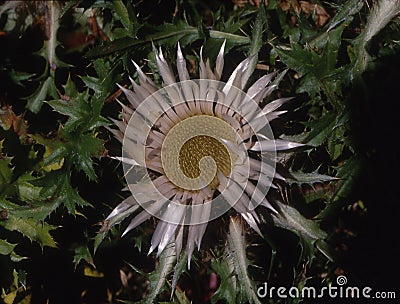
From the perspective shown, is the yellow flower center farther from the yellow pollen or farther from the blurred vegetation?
the blurred vegetation

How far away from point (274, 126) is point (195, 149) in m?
0.24

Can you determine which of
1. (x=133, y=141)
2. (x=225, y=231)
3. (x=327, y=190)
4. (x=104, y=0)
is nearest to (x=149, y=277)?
(x=225, y=231)

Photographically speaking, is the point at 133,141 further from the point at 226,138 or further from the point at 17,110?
the point at 17,110

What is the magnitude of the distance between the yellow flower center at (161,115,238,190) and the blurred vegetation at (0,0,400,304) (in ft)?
0.53

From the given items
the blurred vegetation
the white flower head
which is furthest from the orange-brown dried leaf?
A: the white flower head

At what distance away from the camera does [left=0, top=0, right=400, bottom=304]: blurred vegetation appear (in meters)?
1.81

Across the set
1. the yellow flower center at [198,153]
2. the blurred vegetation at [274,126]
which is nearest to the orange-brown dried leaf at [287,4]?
the blurred vegetation at [274,126]

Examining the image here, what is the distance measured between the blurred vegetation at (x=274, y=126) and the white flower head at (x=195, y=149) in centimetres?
10

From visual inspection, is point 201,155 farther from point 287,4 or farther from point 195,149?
point 287,4

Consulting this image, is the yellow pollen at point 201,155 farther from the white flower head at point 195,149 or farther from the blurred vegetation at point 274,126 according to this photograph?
the blurred vegetation at point 274,126

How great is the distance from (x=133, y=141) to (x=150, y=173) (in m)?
0.10

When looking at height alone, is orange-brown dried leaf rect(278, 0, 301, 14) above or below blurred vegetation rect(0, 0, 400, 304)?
above

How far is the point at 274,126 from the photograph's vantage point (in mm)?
1728

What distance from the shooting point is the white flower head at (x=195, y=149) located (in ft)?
5.42
